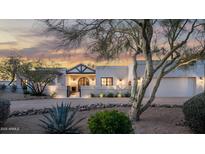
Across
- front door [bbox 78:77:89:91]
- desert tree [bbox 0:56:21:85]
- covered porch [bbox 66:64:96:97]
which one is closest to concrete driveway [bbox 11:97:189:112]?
covered porch [bbox 66:64:96:97]

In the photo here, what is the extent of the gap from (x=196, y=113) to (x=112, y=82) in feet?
10.2

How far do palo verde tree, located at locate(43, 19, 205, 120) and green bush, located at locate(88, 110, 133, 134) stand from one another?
6.85 ft

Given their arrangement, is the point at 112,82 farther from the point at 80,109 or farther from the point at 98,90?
the point at 80,109

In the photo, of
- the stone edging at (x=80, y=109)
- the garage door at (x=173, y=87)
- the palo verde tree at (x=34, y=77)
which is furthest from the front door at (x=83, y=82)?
the garage door at (x=173, y=87)

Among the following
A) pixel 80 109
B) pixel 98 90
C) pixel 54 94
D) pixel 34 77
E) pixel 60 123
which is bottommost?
pixel 60 123

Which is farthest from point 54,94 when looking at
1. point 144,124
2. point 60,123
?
point 144,124

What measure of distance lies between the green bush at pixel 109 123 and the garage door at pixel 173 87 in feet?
8.48

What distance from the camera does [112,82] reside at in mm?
10438

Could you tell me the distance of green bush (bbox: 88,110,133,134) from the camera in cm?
769

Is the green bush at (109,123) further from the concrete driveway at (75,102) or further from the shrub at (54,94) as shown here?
the shrub at (54,94)
